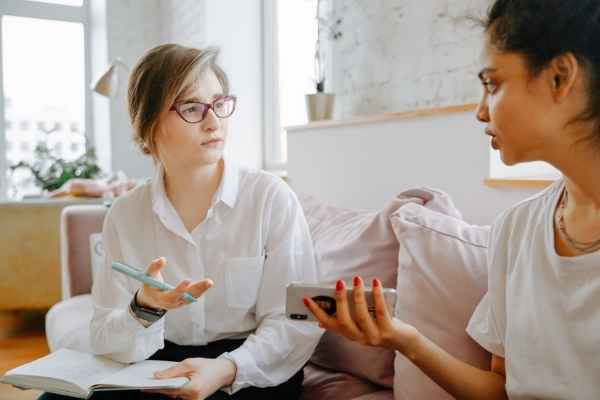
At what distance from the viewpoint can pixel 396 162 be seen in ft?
6.34

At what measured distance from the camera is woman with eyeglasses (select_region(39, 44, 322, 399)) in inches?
48.1

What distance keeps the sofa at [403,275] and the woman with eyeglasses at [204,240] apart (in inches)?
Result: 4.1

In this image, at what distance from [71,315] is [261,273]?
0.95 metres

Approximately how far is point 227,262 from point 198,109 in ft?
1.16

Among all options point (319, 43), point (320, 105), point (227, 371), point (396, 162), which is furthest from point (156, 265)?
point (319, 43)

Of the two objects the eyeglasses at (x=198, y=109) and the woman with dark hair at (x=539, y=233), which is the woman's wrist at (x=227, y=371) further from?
the eyeglasses at (x=198, y=109)

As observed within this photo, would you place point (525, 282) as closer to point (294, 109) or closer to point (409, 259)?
point (409, 259)

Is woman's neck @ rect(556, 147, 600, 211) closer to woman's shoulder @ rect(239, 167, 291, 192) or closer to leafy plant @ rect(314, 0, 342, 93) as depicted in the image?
woman's shoulder @ rect(239, 167, 291, 192)

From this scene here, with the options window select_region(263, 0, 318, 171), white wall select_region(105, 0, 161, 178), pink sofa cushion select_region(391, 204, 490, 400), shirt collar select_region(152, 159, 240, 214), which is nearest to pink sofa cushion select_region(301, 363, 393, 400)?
pink sofa cushion select_region(391, 204, 490, 400)

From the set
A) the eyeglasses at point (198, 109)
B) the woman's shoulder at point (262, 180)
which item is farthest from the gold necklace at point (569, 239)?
the eyeglasses at point (198, 109)

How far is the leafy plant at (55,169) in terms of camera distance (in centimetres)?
399

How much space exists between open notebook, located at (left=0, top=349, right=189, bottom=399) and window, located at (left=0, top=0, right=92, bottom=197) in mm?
4014

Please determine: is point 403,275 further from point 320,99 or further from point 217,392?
point 320,99

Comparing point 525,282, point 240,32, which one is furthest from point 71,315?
point 240,32
